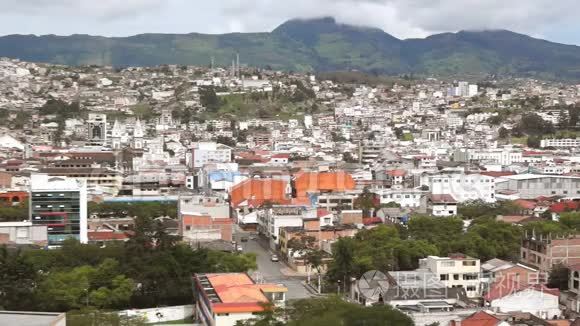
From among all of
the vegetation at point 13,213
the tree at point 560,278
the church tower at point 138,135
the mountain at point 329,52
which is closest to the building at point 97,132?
the church tower at point 138,135

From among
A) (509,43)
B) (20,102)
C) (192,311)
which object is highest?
(509,43)

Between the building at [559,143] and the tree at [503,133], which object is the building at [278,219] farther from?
the tree at [503,133]

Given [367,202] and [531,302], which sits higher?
[367,202]

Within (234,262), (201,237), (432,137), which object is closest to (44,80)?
(432,137)

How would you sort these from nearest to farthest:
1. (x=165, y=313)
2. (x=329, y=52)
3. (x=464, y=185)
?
1. (x=165, y=313)
2. (x=464, y=185)
3. (x=329, y=52)

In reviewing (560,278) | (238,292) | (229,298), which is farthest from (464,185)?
(229,298)

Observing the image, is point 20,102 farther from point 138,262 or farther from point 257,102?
point 138,262

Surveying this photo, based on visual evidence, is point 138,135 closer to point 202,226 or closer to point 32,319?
point 202,226
